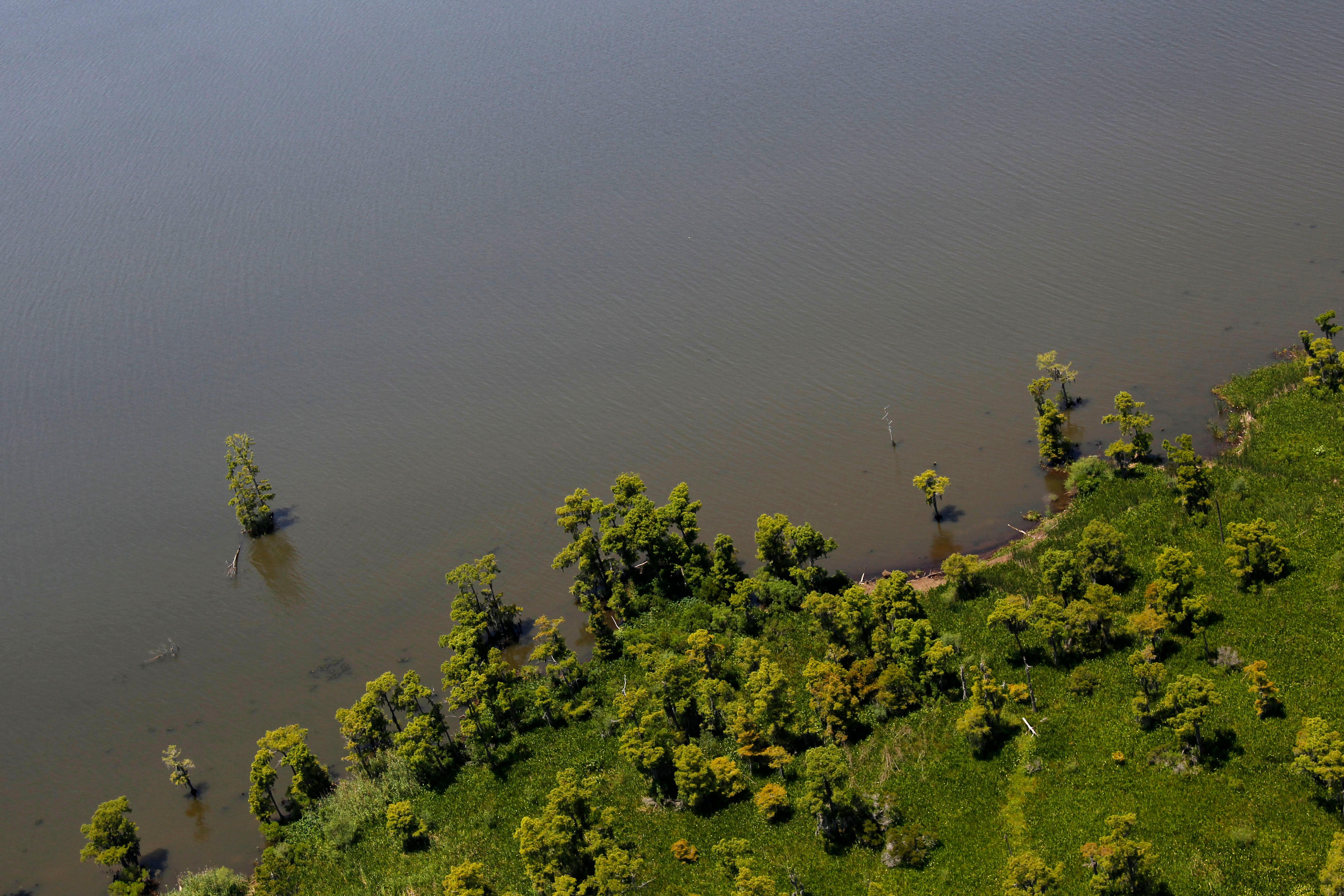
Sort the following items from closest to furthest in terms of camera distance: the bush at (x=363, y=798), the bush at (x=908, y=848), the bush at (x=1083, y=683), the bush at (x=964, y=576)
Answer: the bush at (x=908, y=848) → the bush at (x=1083, y=683) → the bush at (x=363, y=798) → the bush at (x=964, y=576)

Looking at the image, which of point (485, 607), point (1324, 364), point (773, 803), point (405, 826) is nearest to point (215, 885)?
point (405, 826)

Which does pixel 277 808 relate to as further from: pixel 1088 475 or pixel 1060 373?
pixel 1060 373

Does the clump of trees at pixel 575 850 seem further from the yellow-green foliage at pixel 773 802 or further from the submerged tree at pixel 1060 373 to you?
the submerged tree at pixel 1060 373

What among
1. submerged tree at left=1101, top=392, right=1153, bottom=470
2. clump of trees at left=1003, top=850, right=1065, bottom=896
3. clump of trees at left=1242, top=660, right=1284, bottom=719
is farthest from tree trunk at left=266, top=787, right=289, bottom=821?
submerged tree at left=1101, top=392, right=1153, bottom=470

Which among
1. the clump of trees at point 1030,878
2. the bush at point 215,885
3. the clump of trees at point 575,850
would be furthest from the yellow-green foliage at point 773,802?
the bush at point 215,885

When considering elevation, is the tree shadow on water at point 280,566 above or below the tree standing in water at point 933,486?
above
